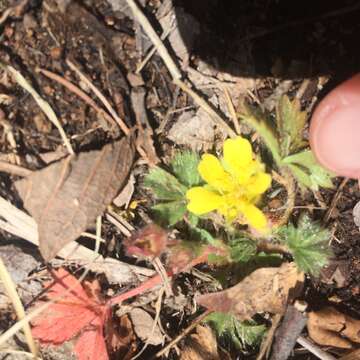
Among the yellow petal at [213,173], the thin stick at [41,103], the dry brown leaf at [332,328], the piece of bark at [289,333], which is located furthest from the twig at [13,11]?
the dry brown leaf at [332,328]

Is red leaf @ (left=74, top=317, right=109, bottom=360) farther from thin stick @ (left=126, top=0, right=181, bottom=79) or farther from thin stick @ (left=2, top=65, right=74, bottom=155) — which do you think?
thin stick @ (left=126, top=0, right=181, bottom=79)

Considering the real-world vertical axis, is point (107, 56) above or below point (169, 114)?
above

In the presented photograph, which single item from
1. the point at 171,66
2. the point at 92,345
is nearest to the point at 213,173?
the point at 171,66

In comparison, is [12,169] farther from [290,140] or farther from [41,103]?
[290,140]

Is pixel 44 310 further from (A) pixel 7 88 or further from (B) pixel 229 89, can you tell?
(B) pixel 229 89

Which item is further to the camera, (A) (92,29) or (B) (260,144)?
(B) (260,144)

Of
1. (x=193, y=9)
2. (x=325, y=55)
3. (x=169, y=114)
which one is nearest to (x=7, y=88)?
(x=169, y=114)

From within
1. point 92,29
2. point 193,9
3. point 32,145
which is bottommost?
point 32,145

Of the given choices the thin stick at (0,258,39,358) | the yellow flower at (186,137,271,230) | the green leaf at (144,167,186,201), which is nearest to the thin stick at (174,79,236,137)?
the yellow flower at (186,137,271,230)
